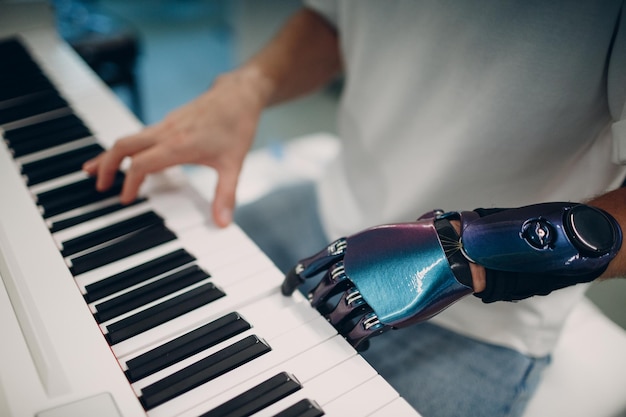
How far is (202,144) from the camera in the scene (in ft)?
2.71

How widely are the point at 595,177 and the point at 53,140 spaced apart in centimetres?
90

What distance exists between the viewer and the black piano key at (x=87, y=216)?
Result: 72 cm

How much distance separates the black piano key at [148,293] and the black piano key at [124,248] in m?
0.07

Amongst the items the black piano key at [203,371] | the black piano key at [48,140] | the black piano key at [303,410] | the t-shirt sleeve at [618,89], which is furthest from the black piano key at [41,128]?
the t-shirt sleeve at [618,89]

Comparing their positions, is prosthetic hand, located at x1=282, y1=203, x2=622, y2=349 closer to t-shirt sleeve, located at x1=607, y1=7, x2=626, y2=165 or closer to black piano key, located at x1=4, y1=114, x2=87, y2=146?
t-shirt sleeve, located at x1=607, y1=7, x2=626, y2=165

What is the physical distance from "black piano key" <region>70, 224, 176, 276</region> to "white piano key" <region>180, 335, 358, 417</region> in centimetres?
27

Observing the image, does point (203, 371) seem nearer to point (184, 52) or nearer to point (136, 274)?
point (136, 274)

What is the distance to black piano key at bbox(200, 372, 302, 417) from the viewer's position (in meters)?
0.50

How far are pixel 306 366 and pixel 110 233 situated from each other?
0.37 meters

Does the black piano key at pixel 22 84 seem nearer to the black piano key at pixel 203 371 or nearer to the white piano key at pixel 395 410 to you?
the black piano key at pixel 203 371

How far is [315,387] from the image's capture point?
1.71 feet

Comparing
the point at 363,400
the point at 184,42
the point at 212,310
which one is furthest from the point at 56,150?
the point at 184,42

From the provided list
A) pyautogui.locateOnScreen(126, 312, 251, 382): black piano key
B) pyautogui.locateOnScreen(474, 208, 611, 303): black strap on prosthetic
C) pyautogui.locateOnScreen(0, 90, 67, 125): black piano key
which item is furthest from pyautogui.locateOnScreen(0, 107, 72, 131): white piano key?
pyautogui.locateOnScreen(474, 208, 611, 303): black strap on prosthetic

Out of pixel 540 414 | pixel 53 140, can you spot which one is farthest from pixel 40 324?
pixel 540 414
